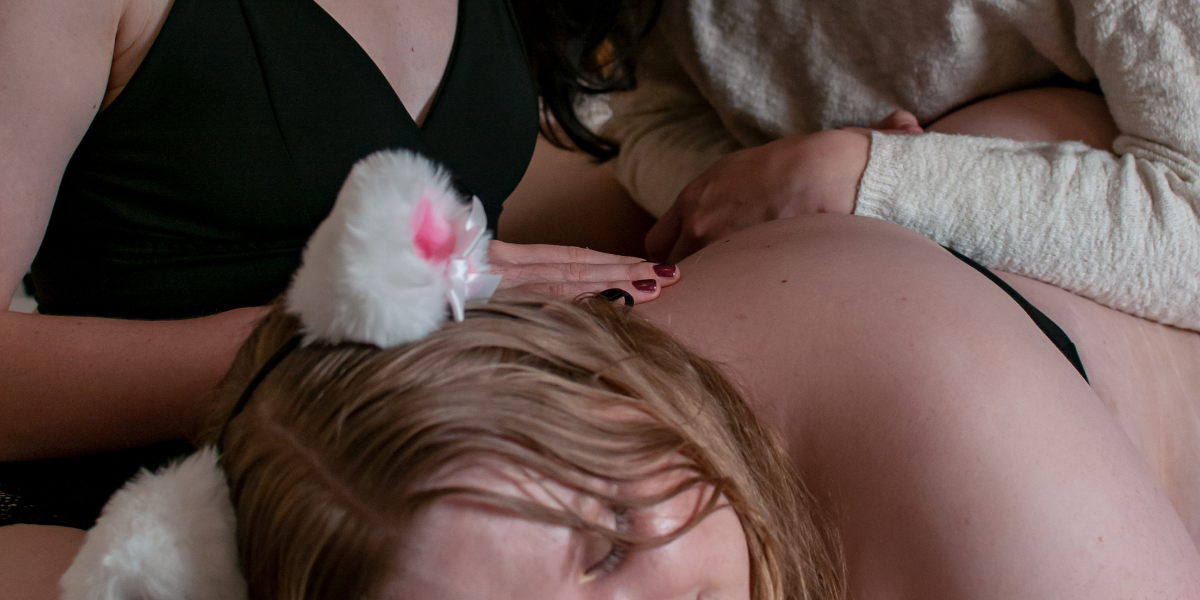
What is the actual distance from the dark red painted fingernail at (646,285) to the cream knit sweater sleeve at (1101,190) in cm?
25

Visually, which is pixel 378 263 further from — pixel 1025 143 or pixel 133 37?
pixel 1025 143

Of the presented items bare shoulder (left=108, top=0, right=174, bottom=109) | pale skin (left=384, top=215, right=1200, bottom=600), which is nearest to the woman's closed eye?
pale skin (left=384, top=215, right=1200, bottom=600)

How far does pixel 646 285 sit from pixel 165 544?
456 millimetres

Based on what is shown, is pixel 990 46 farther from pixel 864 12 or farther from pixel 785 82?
pixel 785 82

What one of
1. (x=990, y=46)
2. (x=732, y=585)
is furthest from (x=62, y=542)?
(x=990, y=46)

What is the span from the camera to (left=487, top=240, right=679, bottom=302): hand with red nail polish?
75cm

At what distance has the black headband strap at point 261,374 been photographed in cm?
55

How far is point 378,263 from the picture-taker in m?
0.44

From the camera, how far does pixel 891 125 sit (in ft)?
3.16

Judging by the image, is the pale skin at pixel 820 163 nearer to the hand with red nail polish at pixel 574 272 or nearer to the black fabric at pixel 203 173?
the hand with red nail polish at pixel 574 272

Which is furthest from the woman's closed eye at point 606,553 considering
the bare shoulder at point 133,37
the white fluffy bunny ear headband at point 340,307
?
the bare shoulder at point 133,37

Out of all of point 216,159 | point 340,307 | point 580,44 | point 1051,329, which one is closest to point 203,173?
point 216,159

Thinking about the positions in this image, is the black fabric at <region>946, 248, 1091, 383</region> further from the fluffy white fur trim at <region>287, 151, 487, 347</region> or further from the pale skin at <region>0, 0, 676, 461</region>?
the fluffy white fur trim at <region>287, 151, 487, 347</region>

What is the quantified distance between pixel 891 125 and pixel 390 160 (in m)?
0.72
